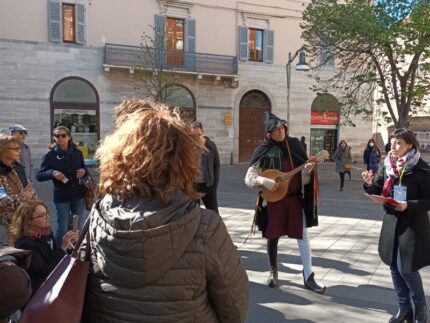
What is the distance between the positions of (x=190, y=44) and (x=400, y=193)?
800 inches

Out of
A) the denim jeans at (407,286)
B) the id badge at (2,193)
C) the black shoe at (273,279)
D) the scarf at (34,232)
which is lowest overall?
the black shoe at (273,279)

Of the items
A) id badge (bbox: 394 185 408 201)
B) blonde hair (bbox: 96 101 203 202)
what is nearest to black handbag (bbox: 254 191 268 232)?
id badge (bbox: 394 185 408 201)

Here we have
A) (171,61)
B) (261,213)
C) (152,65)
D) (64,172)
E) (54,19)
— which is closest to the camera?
(261,213)

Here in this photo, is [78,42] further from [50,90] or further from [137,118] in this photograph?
[137,118]

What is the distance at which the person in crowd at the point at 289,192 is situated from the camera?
15.3 feet

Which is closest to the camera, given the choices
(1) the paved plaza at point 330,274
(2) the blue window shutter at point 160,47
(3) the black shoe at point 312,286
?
(1) the paved plaza at point 330,274

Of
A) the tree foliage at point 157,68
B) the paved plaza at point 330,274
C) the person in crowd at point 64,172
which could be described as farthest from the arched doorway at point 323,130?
the person in crowd at point 64,172

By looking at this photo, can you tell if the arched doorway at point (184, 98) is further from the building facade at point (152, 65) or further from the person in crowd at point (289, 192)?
the person in crowd at point (289, 192)

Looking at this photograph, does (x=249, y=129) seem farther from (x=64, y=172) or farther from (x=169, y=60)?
→ (x=64, y=172)

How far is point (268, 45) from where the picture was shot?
24578mm

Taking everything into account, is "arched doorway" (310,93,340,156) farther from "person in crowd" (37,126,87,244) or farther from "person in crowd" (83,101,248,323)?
"person in crowd" (83,101,248,323)

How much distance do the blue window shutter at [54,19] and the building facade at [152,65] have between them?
42 millimetres

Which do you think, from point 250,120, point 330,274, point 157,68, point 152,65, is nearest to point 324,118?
point 250,120

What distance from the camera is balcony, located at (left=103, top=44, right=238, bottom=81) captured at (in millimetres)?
20250
